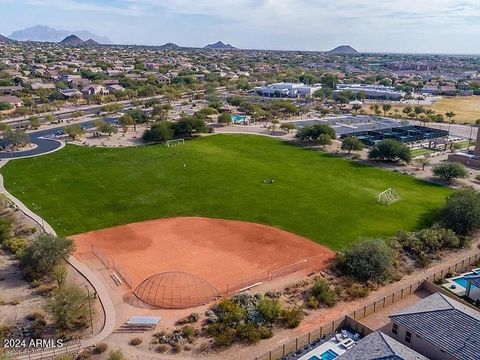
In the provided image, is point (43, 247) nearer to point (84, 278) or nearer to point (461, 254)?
point (84, 278)

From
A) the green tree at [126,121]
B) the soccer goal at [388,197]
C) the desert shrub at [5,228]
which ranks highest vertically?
the green tree at [126,121]

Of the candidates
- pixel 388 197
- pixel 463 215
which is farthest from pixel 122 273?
pixel 388 197

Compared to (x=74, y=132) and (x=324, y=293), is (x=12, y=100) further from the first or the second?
(x=324, y=293)

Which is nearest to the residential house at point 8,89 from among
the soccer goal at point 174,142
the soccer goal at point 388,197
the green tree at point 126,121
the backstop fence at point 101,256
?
the green tree at point 126,121

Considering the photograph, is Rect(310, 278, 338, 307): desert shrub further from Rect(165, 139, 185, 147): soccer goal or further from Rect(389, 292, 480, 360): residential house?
Rect(165, 139, 185, 147): soccer goal

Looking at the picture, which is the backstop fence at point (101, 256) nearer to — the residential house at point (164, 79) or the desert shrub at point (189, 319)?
the desert shrub at point (189, 319)

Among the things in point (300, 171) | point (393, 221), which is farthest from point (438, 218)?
point (300, 171)
